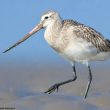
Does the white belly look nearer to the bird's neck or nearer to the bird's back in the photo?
the bird's back

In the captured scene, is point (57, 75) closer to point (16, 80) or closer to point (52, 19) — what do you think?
point (16, 80)

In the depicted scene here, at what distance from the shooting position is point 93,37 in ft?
71.2

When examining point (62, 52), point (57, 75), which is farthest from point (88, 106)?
point (57, 75)

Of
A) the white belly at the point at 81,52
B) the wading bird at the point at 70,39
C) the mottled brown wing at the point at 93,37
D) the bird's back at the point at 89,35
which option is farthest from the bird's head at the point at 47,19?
the white belly at the point at 81,52

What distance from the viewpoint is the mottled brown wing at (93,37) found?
842 inches

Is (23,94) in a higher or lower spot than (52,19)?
lower

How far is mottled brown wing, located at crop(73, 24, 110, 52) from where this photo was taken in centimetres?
2138

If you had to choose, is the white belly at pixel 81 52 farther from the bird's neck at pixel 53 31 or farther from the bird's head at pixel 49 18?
the bird's head at pixel 49 18

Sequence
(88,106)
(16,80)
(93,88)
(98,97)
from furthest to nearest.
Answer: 1. (16,80)
2. (93,88)
3. (98,97)
4. (88,106)

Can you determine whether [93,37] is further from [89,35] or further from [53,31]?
[53,31]

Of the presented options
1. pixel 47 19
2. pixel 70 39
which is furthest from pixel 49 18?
pixel 70 39

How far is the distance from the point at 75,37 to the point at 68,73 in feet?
61.2

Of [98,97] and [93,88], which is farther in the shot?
[93,88]

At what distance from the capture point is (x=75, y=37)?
834 inches
